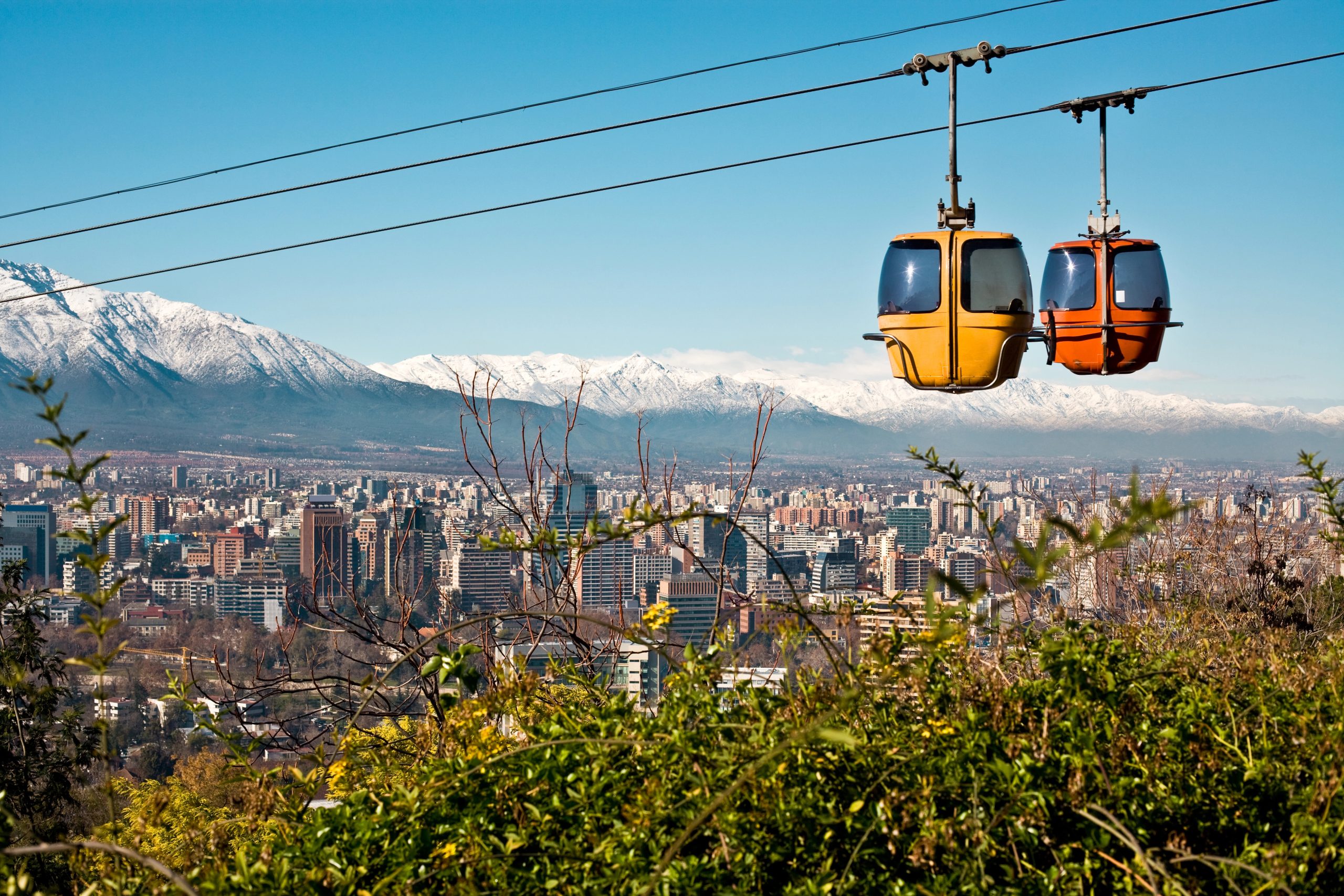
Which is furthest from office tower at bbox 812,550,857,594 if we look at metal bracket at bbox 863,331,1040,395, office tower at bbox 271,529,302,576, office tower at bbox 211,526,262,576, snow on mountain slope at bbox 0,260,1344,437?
snow on mountain slope at bbox 0,260,1344,437

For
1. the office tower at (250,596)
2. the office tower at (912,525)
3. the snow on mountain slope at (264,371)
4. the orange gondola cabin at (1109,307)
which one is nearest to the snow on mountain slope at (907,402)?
the snow on mountain slope at (264,371)

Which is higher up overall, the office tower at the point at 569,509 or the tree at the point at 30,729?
the office tower at the point at 569,509

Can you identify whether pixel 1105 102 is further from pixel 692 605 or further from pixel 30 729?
pixel 30 729

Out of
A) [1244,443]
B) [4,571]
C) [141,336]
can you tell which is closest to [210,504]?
A: [1244,443]

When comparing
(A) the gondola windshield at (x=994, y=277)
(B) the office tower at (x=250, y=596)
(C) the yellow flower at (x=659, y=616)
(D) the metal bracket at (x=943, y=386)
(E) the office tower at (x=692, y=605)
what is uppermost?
(A) the gondola windshield at (x=994, y=277)

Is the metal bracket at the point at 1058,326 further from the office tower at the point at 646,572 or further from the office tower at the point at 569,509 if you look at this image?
the office tower at the point at 646,572

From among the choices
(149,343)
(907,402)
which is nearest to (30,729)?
(907,402)
